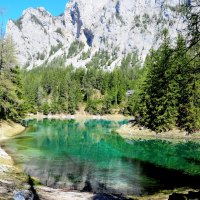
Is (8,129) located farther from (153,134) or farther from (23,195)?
(23,195)

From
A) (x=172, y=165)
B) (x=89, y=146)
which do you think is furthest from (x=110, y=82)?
(x=172, y=165)

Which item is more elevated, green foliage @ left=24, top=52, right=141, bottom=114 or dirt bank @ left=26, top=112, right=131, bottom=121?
green foliage @ left=24, top=52, right=141, bottom=114

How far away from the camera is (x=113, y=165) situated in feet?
128

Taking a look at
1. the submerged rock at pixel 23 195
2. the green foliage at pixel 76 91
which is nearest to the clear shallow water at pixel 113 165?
the submerged rock at pixel 23 195

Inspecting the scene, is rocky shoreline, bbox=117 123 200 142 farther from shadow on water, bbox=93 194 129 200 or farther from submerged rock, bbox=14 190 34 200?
submerged rock, bbox=14 190 34 200

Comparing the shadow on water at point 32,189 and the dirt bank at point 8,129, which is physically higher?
the dirt bank at point 8,129

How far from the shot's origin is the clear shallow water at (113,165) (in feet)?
96.9

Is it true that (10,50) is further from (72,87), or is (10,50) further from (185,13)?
(72,87)

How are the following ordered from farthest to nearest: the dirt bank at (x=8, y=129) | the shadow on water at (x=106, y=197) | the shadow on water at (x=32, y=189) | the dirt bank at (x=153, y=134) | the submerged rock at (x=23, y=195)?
the dirt bank at (x=153, y=134) → the dirt bank at (x=8, y=129) → the shadow on water at (x=106, y=197) → the shadow on water at (x=32, y=189) → the submerged rock at (x=23, y=195)

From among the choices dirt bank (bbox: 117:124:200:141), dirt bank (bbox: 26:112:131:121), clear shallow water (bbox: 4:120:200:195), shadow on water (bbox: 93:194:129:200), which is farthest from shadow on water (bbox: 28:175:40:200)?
dirt bank (bbox: 26:112:131:121)

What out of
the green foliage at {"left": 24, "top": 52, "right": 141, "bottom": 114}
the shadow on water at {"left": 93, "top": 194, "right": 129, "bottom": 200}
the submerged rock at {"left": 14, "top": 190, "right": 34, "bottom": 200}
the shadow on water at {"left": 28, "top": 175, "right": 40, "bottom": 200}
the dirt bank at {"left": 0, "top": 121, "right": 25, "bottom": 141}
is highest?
the green foliage at {"left": 24, "top": 52, "right": 141, "bottom": 114}

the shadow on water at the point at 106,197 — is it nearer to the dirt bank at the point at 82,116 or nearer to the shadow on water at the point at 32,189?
the shadow on water at the point at 32,189

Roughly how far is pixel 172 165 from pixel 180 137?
99.0ft

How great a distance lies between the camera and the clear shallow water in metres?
29.5
